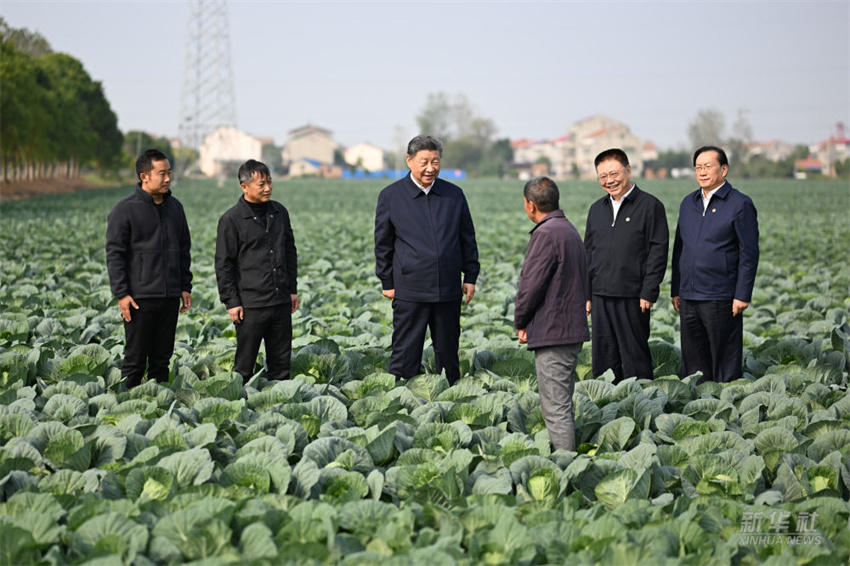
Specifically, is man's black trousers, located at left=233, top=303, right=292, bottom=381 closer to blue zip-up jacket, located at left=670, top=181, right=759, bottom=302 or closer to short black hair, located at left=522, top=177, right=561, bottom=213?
short black hair, located at left=522, top=177, right=561, bottom=213

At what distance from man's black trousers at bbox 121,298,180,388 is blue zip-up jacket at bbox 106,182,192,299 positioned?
0.26ft

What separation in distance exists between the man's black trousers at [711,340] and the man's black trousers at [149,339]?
3.19 m

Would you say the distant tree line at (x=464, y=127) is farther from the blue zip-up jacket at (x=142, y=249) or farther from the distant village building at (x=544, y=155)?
the blue zip-up jacket at (x=142, y=249)

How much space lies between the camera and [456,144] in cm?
12506

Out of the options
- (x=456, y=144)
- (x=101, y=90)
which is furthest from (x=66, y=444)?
(x=456, y=144)

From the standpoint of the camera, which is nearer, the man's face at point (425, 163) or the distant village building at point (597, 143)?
the man's face at point (425, 163)

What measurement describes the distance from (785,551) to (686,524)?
35cm

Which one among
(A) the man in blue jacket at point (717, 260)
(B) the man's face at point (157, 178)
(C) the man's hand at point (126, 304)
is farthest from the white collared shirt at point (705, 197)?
(C) the man's hand at point (126, 304)

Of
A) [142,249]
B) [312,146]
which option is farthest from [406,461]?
[312,146]

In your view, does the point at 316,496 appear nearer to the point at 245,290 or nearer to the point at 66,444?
the point at 66,444

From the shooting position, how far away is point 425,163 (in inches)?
195

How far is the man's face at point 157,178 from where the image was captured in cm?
503

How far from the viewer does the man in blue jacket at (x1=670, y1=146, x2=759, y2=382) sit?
5199mm

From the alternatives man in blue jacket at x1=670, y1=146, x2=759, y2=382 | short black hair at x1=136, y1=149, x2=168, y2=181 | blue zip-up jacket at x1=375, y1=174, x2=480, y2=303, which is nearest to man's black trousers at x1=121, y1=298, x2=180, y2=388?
short black hair at x1=136, y1=149, x2=168, y2=181
